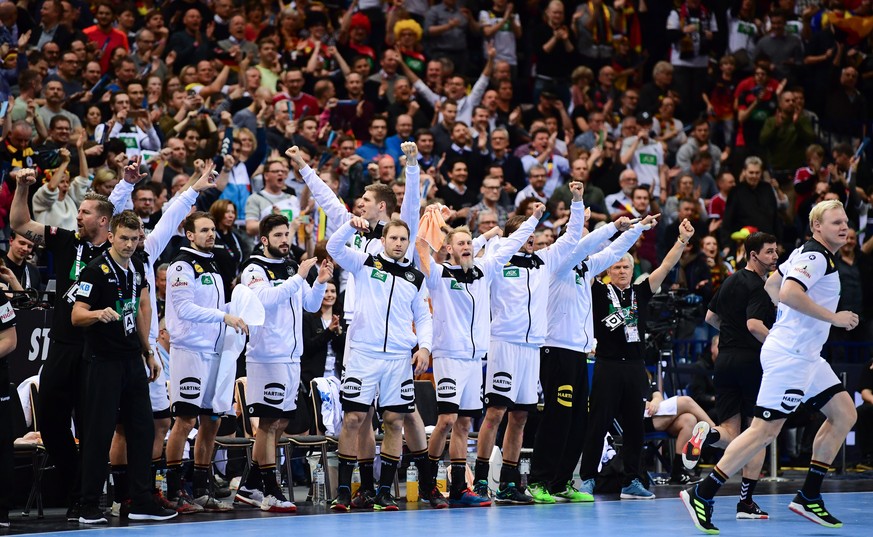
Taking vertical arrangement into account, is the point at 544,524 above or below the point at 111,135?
below

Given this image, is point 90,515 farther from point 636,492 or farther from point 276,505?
point 636,492

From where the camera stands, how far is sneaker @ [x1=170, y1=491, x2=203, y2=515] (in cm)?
1097

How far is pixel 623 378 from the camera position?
40.5 ft

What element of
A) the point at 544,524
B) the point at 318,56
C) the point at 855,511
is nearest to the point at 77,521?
the point at 544,524

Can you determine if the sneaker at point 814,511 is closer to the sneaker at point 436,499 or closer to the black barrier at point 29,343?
the sneaker at point 436,499

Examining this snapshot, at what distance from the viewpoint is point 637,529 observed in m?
9.81

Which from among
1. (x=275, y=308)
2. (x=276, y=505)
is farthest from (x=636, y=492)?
(x=275, y=308)

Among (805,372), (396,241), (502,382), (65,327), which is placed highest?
(396,241)

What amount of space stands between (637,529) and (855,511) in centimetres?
244

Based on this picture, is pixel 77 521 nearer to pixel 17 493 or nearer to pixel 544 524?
pixel 17 493

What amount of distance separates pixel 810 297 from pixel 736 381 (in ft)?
6.28

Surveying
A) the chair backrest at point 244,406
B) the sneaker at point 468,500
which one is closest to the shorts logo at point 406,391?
the sneaker at point 468,500

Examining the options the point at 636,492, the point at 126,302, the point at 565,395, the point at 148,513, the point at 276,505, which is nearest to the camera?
the point at 126,302

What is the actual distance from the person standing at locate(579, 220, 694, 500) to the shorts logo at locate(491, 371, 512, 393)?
1142mm
